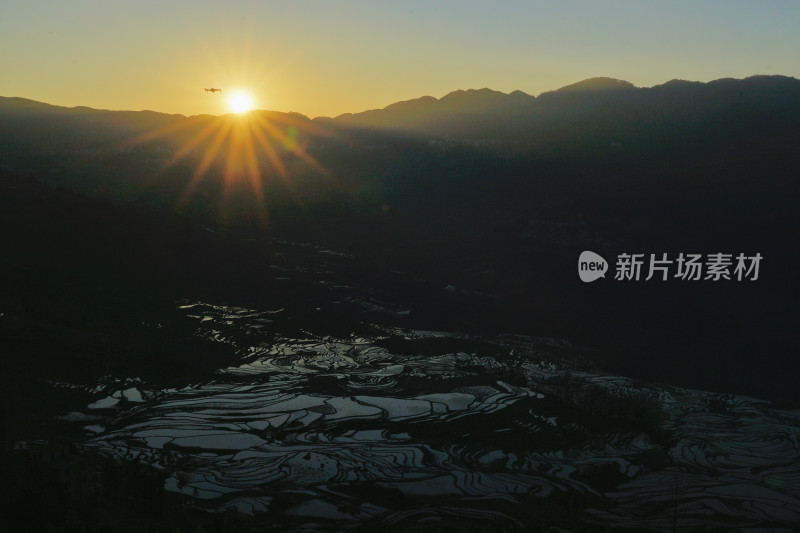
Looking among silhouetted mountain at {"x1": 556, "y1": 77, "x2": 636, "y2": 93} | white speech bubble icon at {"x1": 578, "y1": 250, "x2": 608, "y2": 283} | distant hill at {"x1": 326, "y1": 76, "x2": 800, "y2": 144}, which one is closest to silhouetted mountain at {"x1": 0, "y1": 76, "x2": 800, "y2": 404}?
distant hill at {"x1": 326, "y1": 76, "x2": 800, "y2": 144}

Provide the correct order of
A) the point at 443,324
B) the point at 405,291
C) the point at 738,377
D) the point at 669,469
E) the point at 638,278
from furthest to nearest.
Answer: the point at 638,278 → the point at 405,291 → the point at 443,324 → the point at 738,377 → the point at 669,469

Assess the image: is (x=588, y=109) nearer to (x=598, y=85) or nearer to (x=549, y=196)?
(x=598, y=85)

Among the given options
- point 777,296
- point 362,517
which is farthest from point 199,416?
point 777,296

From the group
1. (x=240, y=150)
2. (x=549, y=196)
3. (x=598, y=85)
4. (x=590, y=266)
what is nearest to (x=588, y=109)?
(x=598, y=85)

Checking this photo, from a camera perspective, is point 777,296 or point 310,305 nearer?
point 310,305

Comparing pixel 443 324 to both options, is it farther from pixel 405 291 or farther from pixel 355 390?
pixel 355 390

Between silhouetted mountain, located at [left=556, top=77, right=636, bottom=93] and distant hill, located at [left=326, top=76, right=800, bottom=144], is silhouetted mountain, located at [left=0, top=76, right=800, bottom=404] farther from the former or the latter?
silhouetted mountain, located at [left=556, top=77, right=636, bottom=93]

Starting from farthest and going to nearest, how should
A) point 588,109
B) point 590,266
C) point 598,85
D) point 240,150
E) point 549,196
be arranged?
1. point 598,85
2. point 588,109
3. point 240,150
4. point 549,196
5. point 590,266

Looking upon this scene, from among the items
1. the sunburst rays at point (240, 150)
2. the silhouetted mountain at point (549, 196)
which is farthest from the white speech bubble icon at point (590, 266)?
the sunburst rays at point (240, 150)

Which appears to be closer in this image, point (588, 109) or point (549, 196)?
point (549, 196)
